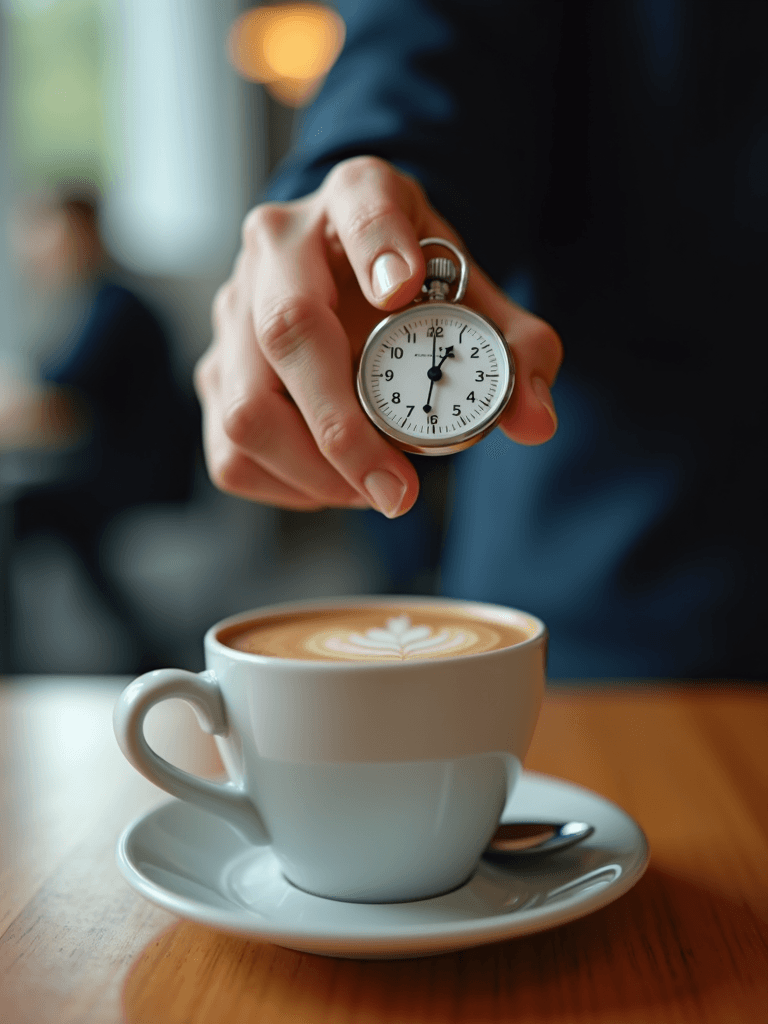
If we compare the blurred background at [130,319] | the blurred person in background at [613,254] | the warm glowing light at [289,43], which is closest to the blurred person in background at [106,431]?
the blurred background at [130,319]

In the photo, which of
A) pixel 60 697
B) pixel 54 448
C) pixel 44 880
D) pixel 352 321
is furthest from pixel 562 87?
pixel 54 448

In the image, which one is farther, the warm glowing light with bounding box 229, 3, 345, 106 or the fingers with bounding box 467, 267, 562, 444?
the warm glowing light with bounding box 229, 3, 345, 106

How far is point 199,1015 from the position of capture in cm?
54

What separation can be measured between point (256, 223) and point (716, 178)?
0.84m

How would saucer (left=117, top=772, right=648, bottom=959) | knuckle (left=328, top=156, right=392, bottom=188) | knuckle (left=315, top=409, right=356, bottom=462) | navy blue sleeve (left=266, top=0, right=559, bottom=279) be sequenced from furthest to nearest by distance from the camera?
navy blue sleeve (left=266, top=0, right=559, bottom=279), knuckle (left=328, top=156, right=392, bottom=188), knuckle (left=315, top=409, right=356, bottom=462), saucer (left=117, top=772, right=648, bottom=959)

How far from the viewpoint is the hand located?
77cm

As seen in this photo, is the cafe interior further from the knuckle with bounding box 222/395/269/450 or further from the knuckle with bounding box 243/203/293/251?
the knuckle with bounding box 243/203/293/251

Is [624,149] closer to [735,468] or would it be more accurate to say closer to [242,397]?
[735,468]

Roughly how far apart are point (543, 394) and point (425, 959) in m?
0.42

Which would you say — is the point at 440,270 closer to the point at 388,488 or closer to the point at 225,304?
the point at 388,488

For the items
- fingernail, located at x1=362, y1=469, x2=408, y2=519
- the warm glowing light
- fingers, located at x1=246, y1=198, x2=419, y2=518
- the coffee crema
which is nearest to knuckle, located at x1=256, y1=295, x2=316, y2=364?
fingers, located at x1=246, y1=198, x2=419, y2=518

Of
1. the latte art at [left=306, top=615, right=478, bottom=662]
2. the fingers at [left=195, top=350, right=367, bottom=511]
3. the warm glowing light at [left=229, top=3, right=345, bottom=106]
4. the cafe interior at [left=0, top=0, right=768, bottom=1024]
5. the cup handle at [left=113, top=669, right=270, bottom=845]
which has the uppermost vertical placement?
the warm glowing light at [left=229, top=3, right=345, bottom=106]

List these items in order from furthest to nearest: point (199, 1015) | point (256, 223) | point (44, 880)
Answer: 1. point (256, 223)
2. point (44, 880)
3. point (199, 1015)

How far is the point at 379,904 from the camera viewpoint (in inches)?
26.8
